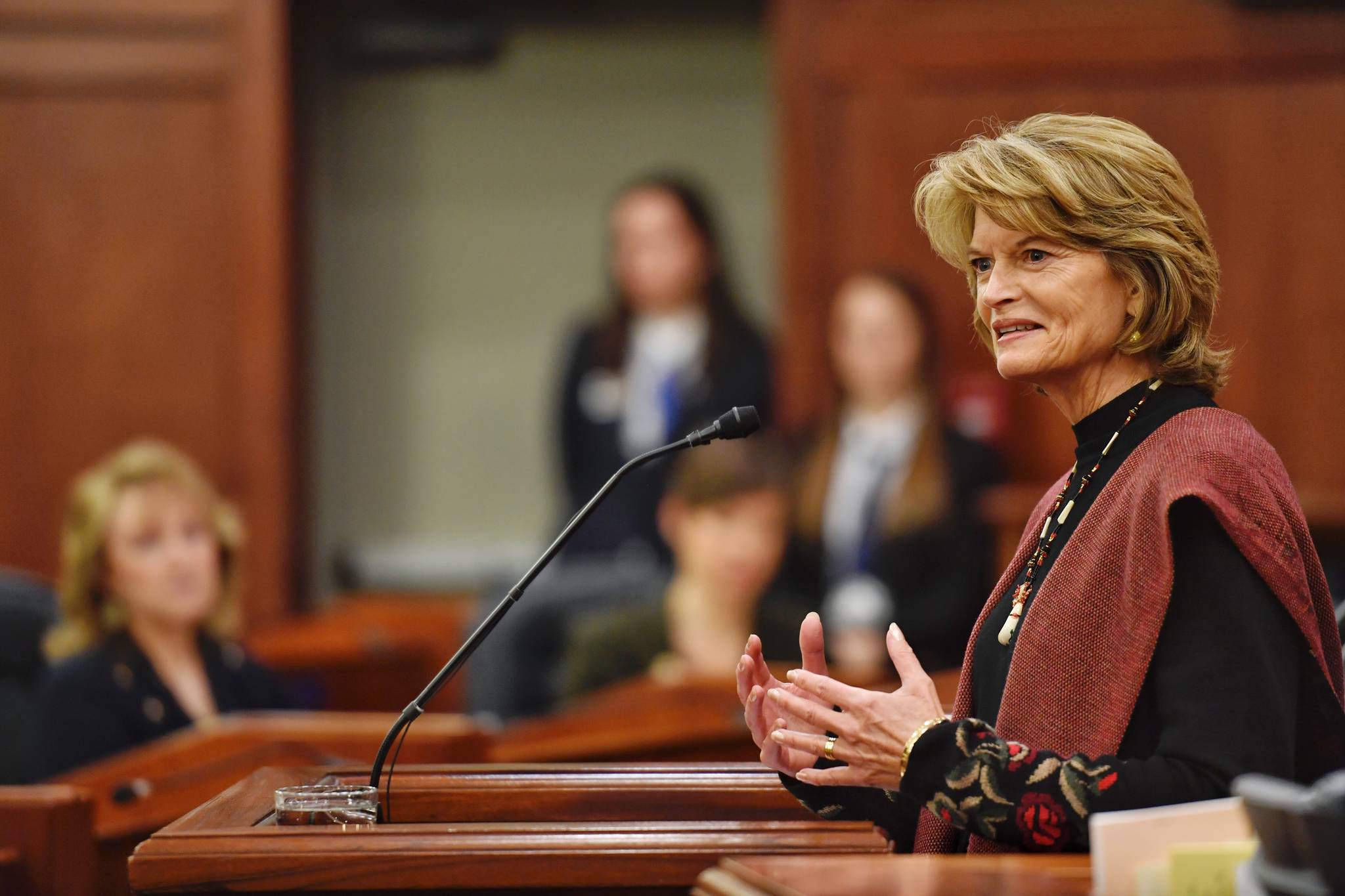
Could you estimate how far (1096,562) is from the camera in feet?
4.39

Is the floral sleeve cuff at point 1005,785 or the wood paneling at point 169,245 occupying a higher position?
the wood paneling at point 169,245

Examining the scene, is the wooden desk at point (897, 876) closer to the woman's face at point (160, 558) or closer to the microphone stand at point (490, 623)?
the microphone stand at point (490, 623)

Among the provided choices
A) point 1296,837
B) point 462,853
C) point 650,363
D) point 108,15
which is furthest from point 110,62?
point 1296,837

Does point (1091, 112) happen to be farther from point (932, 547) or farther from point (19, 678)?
point (19, 678)

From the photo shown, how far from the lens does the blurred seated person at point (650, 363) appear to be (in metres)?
4.92

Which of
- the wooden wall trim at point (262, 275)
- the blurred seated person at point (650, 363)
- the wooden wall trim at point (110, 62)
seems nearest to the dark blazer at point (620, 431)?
the blurred seated person at point (650, 363)

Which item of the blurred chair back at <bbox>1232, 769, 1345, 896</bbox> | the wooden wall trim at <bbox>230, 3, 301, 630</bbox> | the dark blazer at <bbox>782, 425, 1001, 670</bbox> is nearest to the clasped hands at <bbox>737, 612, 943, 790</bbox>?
the blurred chair back at <bbox>1232, 769, 1345, 896</bbox>

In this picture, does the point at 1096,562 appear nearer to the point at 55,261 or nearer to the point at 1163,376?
the point at 1163,376

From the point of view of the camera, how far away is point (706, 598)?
11.2 ft

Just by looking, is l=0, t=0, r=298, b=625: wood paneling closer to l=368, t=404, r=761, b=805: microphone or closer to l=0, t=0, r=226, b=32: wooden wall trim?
l=0, t=0, r=226, b=32: wooden wall trim

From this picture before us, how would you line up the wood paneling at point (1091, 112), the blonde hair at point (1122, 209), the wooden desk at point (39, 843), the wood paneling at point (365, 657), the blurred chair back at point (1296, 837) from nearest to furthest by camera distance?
the blurred chair back at point (1296, 837)
the blonde hair at point (1122, 209)
the wooden desk at point (39, 843)
the wood paneling at point (365, 657)
the wood paneling at point (1091, 112)

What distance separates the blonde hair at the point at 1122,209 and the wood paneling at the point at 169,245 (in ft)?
13.1

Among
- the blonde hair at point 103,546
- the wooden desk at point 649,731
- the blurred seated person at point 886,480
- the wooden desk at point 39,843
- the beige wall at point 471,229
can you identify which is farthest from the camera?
the beige wall at point 471,229

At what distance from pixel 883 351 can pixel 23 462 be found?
285cm
